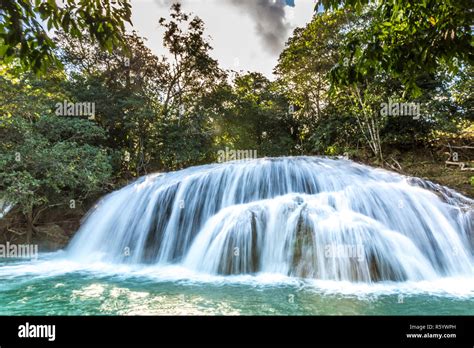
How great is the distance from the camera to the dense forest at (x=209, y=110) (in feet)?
9.64

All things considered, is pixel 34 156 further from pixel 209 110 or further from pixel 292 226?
pixel 209 110

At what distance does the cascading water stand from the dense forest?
1799mm

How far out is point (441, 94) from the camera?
441 inches

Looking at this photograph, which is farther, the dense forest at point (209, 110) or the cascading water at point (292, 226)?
the cascading water at point (292, 226)

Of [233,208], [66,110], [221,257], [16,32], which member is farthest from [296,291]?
[66,110]

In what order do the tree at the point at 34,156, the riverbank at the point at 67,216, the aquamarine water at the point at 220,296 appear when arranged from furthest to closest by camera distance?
the riverbank at the point at 67,216, the tree at the point at 34,156, the aquamarine water at the point at 220,296

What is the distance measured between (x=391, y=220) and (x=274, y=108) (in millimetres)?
12260

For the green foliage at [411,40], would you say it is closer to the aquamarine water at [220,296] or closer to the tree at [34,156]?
the aquamarine water at [220,296]

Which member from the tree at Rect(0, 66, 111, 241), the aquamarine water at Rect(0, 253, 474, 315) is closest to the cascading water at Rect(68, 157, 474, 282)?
the aquamarine water at Rect(0, 253, 474, 315)

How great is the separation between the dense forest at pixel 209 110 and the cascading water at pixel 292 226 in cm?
180

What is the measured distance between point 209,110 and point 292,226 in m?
10.3

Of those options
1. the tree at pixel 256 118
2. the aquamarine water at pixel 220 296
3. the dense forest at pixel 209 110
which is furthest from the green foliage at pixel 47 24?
the tree at pixel 256 118

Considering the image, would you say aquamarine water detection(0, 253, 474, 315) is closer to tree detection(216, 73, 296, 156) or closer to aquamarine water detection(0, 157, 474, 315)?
aquamarine water detection(0, 157, 474, 315)
